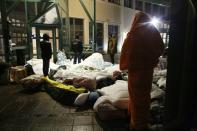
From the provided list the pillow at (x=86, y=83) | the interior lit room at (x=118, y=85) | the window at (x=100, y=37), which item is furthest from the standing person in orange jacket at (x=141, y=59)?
the window at (x=100, y=37)

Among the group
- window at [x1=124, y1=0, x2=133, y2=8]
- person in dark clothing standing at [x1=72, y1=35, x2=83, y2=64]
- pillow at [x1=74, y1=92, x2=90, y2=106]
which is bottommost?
pillow at [x1=74, y1=92, x2=90, y2=106]

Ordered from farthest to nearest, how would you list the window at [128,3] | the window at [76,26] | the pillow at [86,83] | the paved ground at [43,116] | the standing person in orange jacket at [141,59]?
the window at [128,3] → the window at [76,26] → the pillow at [86,83] → the paved ground at [43,116] → the standing person in orange jacket at [141,59]

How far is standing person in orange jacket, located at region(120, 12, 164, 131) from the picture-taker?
12.6ft

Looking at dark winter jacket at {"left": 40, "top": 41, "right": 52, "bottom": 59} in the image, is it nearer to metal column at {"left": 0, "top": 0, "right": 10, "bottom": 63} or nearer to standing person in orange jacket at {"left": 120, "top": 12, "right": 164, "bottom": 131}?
metal column at {"left": 0, "top": 0, "right": 10, "bottom": 63}

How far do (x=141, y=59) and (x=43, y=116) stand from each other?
107 inches

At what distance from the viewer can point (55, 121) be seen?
4773 mm

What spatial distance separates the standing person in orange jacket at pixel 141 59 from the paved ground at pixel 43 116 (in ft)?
2.20

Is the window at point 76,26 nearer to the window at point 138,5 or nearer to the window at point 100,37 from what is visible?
the window at point 100,37

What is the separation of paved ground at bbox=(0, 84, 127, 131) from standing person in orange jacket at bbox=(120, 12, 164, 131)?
2.20 feet

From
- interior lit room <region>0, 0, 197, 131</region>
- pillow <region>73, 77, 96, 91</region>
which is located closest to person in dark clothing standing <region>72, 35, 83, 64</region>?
interior lit room <region>0, 0, 197, 131</region>

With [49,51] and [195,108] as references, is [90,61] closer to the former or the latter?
[49,51]

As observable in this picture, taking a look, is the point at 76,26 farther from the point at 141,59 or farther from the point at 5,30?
the point at 141,59

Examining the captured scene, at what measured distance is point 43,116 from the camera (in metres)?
5.05

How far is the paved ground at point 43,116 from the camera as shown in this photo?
14.6ft
